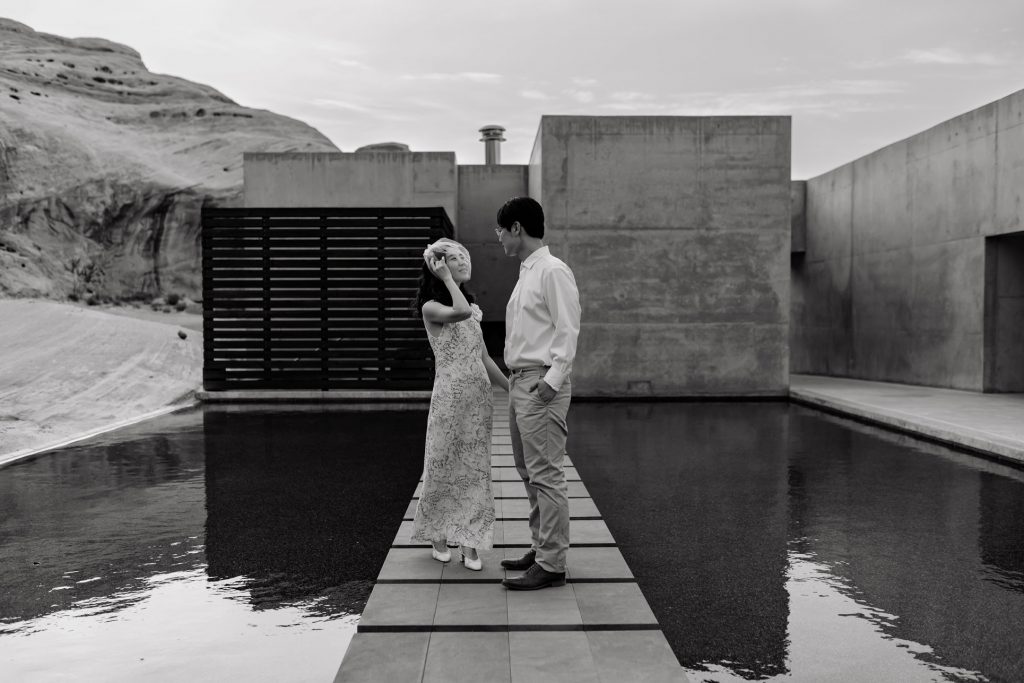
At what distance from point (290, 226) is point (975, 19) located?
38.1ft

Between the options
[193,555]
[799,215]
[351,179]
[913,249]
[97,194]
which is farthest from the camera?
[97,194]

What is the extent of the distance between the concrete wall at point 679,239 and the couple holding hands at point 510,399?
28.0ft

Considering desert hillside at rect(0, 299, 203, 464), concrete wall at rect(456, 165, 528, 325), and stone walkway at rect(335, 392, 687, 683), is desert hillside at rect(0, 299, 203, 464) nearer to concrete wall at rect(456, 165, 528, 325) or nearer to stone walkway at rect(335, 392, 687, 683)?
stone walkway at rect(335, 392, 687, 683)

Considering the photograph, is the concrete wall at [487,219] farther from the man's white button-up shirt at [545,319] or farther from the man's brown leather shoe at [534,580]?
the man's brown leather shoe at [534,580]

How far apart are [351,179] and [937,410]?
9963mm

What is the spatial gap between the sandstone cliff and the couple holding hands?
37493 millimetres

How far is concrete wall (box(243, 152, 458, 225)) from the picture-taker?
13227 millimetres

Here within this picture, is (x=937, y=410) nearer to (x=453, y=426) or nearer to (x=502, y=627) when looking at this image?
(x=453, y=426)

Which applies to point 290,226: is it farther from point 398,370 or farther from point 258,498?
point 258,498

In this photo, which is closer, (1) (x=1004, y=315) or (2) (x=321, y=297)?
(1) (x=1004, y=315)

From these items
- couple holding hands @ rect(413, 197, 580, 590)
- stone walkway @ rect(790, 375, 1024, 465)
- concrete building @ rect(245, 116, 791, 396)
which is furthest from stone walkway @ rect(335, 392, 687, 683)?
concrete building @ rect(245, 116, 791, 396)

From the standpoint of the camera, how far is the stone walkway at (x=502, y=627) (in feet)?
7.67

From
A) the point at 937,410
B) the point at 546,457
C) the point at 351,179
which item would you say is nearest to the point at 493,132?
the point at 351,179

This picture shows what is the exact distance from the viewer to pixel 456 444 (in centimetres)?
336
